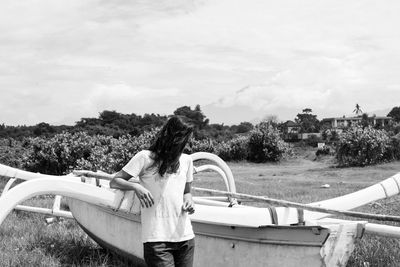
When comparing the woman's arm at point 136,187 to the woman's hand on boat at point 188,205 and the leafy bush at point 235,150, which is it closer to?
the woman's hand on boat at point 188,205

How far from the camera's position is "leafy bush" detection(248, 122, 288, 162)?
25609 millimetres

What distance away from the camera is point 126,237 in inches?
171

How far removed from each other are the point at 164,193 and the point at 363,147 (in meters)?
18.1

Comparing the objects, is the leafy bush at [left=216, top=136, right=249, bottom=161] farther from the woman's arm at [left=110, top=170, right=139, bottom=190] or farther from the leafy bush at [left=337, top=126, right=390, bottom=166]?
the woman's arm at [left=110, top=170, right=139, bottom=190]

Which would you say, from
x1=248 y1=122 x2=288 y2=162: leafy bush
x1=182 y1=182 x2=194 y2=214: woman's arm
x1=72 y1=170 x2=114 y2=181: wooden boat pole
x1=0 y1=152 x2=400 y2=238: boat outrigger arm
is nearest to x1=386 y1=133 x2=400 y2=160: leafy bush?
x1=248 y1=122 x2=288 y2=162: leafy bush

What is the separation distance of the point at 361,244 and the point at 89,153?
1372 cm

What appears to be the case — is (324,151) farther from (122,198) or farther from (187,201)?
(187,201)

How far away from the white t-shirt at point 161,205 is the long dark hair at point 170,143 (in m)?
0.05

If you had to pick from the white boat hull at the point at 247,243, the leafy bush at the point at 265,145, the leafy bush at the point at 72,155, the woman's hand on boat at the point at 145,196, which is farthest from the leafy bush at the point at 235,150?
the woman's hand on boat at the point at 145,196

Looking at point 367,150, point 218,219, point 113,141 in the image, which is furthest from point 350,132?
point 218,219

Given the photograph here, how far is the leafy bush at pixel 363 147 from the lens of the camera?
20.4 m

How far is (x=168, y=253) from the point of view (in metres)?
3.27

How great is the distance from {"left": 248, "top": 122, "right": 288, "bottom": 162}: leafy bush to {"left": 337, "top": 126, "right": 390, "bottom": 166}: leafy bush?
15.9 feet

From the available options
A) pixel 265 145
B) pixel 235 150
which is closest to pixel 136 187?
pixel 265 145
